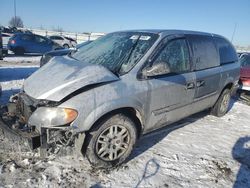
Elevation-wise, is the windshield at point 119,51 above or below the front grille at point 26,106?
above

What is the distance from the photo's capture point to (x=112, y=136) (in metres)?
3.36

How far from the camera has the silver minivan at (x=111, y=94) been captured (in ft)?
9.79

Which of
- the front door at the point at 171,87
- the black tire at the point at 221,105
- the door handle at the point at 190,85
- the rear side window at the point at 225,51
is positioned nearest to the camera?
the front door at the point at 171,87

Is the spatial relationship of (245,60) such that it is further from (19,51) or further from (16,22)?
(16,22)

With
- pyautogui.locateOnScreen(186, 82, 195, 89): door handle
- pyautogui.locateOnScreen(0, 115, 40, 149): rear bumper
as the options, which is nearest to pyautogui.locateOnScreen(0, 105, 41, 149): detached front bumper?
pyautogui.locateOnScreen(0, 115, 40, 149): rear bumper

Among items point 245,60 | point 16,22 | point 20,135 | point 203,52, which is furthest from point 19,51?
point 16,22

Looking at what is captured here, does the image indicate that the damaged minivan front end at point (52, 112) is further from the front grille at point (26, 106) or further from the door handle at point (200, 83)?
the door handle at point (200, 83)

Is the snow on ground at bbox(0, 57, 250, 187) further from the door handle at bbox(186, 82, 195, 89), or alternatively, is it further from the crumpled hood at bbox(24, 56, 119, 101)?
the door handle at bbox(186, 82, 195, 89)

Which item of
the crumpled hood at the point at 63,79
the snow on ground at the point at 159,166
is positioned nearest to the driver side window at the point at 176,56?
the crumpled hood at the point at 63,79

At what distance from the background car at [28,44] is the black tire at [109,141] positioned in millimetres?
15776

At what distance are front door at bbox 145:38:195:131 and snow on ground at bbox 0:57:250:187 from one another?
0.51m

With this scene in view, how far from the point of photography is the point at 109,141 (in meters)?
3.36

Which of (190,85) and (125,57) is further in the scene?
(190,85)

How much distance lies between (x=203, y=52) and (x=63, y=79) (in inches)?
106
